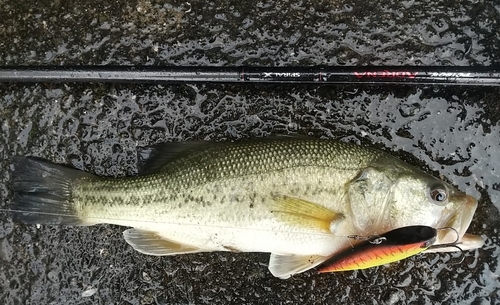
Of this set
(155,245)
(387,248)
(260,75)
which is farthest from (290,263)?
(260,75)

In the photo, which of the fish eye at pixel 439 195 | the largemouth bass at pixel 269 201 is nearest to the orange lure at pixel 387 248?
the largemouth bass at pixel 269 201

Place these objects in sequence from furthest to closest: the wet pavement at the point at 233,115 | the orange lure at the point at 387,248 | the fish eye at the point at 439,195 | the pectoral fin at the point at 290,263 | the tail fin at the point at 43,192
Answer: the wet pavement at the point at 233,115
the tail fin at the point at 43,192
the pectoral fin at the point at 290,263
the fish eye at the point at 439,195
the orange lure at the point at 387,248

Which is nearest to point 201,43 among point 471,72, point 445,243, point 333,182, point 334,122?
point 334,122

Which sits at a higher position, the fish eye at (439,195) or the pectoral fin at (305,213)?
the fish eye at (439,195)

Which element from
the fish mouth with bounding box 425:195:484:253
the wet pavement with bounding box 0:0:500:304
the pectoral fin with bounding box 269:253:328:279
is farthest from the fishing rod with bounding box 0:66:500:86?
the pectoral fin with bounding box 269:253:328:279

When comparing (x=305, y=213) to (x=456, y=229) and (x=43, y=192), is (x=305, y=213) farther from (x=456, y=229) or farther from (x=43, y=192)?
(x=43, y=192)

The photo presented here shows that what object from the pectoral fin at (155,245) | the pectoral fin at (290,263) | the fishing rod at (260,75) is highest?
the fishing rod at (260,75)

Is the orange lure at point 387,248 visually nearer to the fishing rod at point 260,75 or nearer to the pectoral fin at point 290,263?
the pectoral fin at point 290,263
